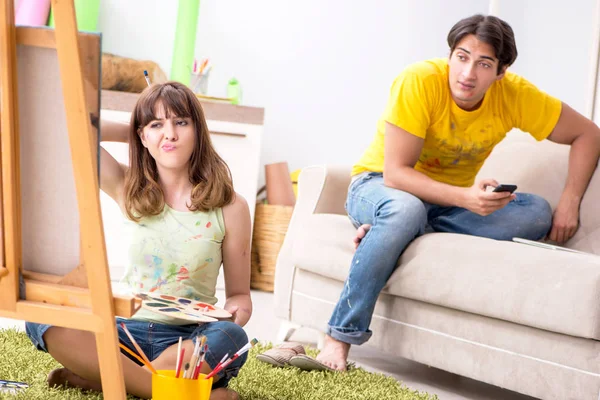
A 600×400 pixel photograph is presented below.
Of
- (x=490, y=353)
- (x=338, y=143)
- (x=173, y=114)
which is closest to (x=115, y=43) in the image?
(x=338, y=143)

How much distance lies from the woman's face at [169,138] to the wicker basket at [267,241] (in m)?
1.84

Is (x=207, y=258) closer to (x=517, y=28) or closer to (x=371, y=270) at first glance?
(x=371, y=270)

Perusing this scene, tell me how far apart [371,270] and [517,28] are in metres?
2.47

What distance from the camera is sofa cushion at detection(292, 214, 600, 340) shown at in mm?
1703

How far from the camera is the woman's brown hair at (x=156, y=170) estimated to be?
1627mm

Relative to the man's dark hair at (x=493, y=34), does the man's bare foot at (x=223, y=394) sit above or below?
below

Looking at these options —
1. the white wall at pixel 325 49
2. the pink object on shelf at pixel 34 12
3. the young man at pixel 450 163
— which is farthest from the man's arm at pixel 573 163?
the pink object on shelf at pixel 34 12

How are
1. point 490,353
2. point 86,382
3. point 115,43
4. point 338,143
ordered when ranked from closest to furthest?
1. point 86,382
2. point 490,353
3. point 115,43
4. point 338,143

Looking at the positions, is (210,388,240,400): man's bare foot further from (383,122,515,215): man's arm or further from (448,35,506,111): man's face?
(448,35,506,111): man's face

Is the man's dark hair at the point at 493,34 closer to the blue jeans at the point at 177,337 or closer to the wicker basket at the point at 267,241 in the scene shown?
the blue jeans at the point at 177,337

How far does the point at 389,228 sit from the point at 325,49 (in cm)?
215

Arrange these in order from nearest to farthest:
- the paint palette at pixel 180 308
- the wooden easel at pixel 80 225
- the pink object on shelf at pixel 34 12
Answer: the wooden easel at pixel 80 225
the paint palette at pixel 180 308
the pink object on shelf at pixel 34 12

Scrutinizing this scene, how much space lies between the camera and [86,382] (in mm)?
1604

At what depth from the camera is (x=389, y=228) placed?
6.75 ft
